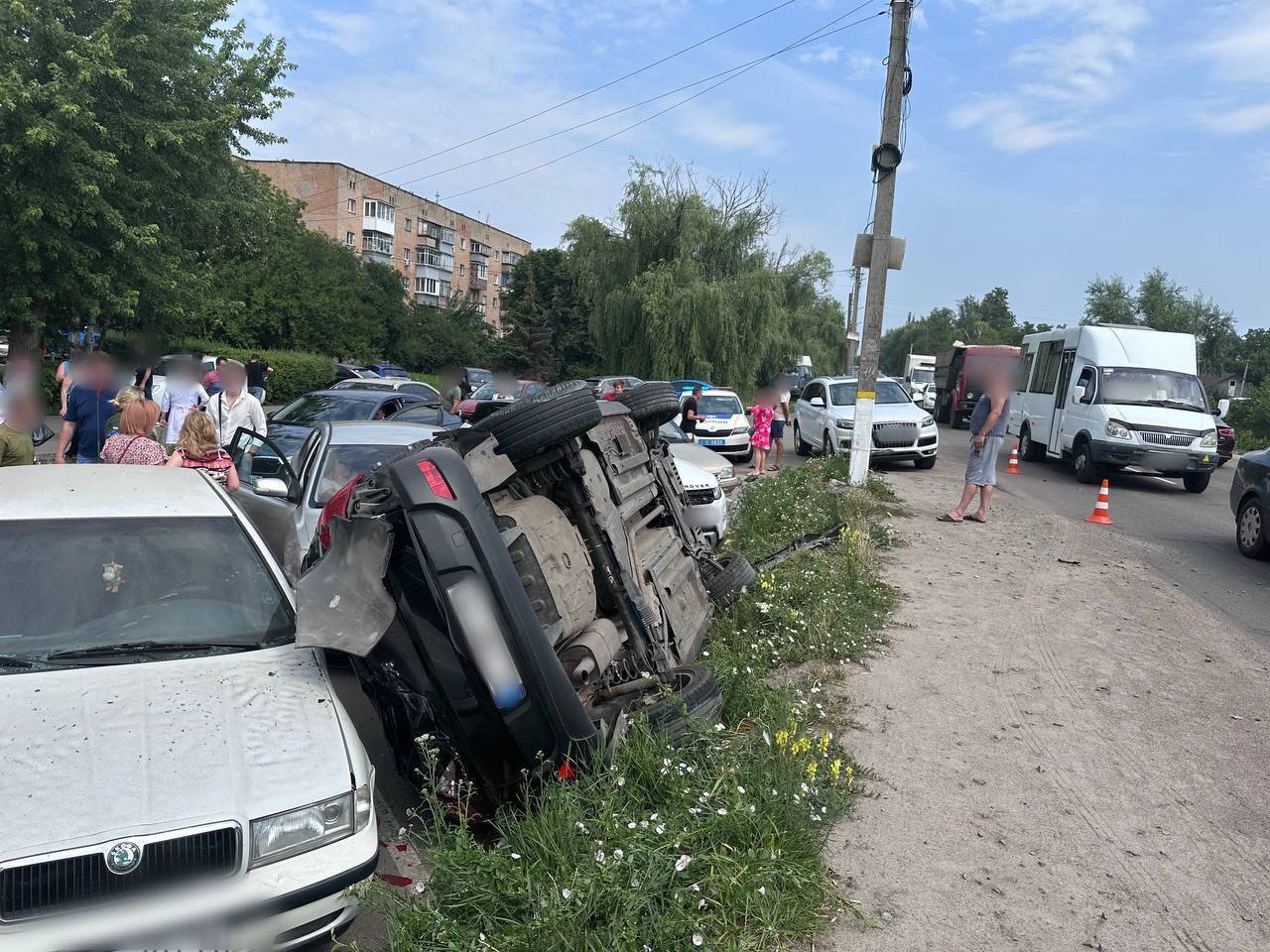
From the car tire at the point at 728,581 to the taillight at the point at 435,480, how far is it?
10.5 ft

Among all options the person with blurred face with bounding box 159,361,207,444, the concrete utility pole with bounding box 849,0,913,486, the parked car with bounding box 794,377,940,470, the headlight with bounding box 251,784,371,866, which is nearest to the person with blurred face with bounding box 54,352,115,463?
the person with blurred face with bounding box 159,361,207,444

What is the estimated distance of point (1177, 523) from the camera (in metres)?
11.9

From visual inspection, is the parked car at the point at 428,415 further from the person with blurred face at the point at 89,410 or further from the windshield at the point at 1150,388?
the windshield at the point at 1150,388

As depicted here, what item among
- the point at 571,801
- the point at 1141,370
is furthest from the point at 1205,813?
the point at 1141,370

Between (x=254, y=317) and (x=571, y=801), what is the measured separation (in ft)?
154

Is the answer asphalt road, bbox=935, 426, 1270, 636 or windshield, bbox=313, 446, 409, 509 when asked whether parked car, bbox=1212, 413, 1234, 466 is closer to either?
asphalt road, bbox=935, 426, 1270, 636

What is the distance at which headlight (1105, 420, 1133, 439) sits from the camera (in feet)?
49.1

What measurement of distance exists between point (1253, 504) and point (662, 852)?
9.19m

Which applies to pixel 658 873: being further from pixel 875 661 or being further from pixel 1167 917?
pixel 875 661

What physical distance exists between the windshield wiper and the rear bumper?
14.7 m

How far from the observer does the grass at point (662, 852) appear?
292cm

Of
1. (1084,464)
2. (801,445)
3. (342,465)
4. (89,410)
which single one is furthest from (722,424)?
(342,465)

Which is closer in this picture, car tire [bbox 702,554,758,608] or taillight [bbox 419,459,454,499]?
taillight [bbox 419,459,454,499]

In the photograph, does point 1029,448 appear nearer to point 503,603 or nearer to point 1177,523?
point 1177,523
